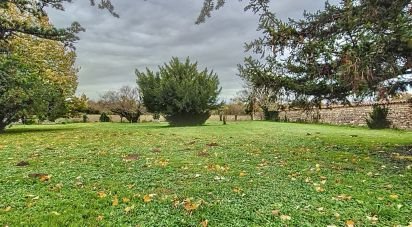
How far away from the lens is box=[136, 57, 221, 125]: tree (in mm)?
20891

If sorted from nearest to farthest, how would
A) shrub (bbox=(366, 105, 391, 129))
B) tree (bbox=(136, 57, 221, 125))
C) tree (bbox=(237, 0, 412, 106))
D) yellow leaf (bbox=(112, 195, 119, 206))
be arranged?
yellow leaf (bbox=(112, 195, 119, 206)), tree (bbox=(237, 0, 412, 106)), shrub (bbox=(366, 105, 391, 129)), tree (bbox=(136, 57, 221, 125))

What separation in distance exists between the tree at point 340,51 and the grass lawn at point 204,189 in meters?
1.64

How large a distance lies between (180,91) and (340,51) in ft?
47.2

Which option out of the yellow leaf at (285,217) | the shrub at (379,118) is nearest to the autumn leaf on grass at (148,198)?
the yellow leaf at (285,217)

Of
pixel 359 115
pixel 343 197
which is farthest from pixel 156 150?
pixel 359 115

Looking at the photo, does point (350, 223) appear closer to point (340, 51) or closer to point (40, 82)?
point (340, 51)

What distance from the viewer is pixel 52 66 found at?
1945 cm

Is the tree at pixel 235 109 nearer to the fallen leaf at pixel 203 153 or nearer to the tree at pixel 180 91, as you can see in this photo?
the tree at pixel 180 91

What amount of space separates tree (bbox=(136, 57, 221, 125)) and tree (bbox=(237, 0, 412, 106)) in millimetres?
12442

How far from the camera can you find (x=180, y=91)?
67.9ft

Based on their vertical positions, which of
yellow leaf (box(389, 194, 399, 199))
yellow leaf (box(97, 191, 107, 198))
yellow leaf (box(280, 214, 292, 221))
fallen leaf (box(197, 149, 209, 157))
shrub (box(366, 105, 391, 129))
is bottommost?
yellow leaf (box(280, 214, 292, 221))

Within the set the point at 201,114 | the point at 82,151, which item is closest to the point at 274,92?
the point at 82,151

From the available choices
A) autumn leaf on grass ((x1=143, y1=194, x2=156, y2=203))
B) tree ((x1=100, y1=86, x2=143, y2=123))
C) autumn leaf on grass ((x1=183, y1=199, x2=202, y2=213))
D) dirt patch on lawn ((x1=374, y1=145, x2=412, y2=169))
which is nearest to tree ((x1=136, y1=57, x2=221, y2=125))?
tree ((x1=100, y1=86, x2=143, y2=123))

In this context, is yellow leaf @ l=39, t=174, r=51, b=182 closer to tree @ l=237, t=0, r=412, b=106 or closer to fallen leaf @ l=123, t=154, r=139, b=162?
fallen leaf @ l=123, t=154, r=139, b=162
